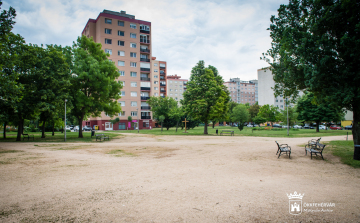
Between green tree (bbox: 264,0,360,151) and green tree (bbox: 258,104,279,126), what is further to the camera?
green tree (bbox: 258,104,279,126)

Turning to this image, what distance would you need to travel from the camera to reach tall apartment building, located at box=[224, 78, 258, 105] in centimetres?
14525

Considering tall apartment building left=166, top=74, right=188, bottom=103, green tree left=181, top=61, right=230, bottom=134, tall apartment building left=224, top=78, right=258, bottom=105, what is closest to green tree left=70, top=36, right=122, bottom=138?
green tree left=181, top=61, right=230, bottom=134

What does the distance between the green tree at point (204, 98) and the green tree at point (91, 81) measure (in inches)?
480

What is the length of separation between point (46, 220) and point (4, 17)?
46.7 feet

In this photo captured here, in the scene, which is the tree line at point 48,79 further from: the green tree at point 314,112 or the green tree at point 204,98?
the green tree at point 314,112

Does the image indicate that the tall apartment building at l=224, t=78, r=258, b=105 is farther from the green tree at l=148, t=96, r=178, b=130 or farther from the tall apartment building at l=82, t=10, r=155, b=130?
the green tree at l=148, t=96, r=178, b=130

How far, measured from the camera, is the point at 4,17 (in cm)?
1282

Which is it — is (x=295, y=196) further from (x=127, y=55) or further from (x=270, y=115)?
(x=270, y=115)

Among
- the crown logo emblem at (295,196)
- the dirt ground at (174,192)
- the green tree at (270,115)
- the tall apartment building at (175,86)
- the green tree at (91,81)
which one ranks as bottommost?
the dirt ground at (174,192)

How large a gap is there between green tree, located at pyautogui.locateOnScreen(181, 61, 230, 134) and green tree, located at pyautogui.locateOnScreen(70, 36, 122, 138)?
1219cm

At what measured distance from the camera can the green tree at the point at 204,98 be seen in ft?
111

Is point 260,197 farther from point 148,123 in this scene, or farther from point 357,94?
point 148,123

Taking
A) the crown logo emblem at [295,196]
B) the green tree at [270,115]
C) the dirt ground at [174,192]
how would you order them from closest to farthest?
the dirt ground at [174,192] → the crown logo emblem at [295,196] → the green tree at [270,115]

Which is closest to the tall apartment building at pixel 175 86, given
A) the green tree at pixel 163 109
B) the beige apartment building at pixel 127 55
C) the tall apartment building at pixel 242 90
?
the tall apartment building at pixel 242 90
